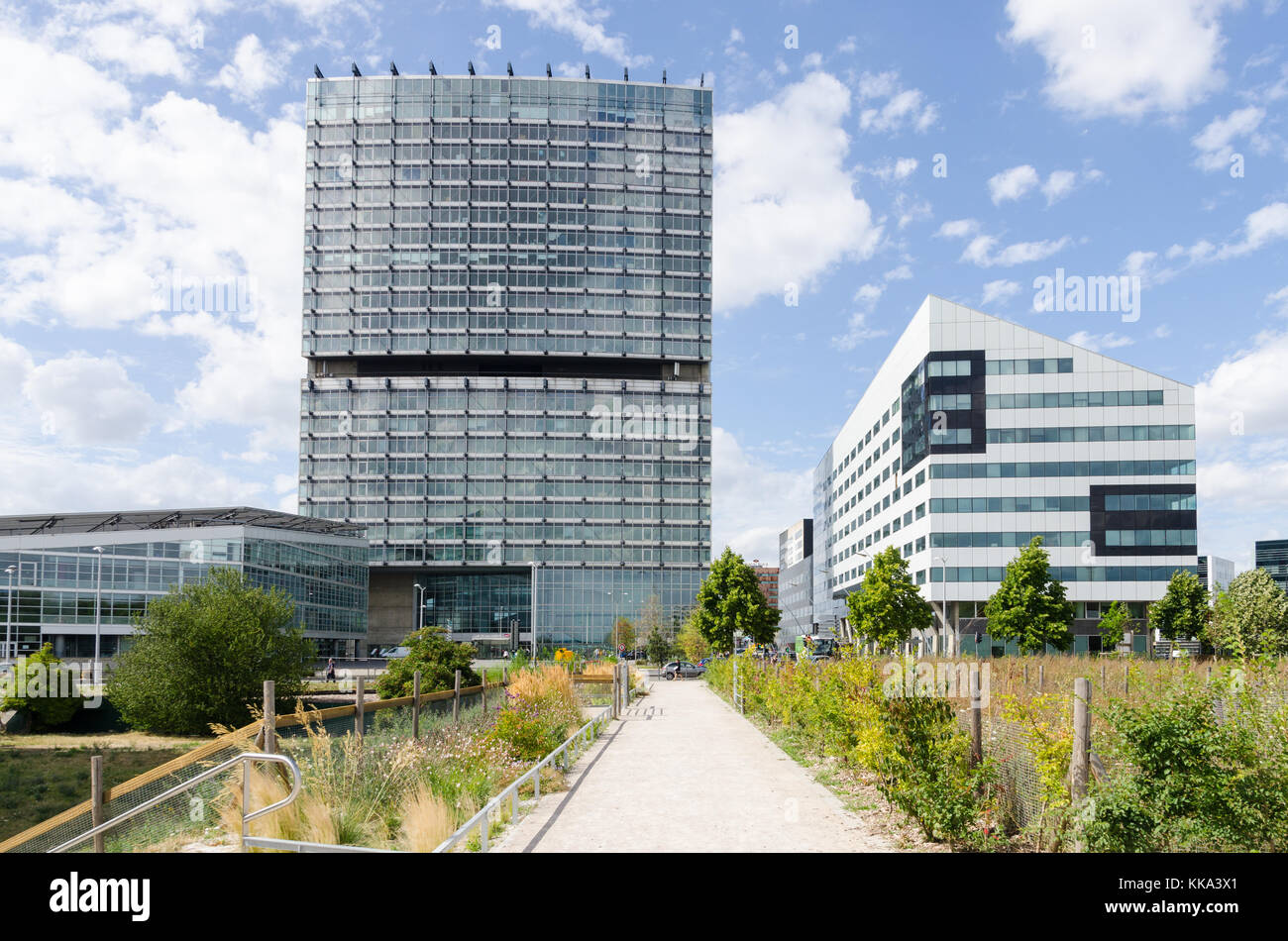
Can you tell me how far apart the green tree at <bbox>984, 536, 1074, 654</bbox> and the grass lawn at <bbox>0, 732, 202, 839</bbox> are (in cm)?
4215

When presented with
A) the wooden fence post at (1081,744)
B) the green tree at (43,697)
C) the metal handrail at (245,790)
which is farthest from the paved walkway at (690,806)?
the green tree at (43,697)

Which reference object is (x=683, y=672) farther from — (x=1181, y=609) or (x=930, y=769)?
(x=930, y=769)

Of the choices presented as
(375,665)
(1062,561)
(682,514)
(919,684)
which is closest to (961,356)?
(1062,561)

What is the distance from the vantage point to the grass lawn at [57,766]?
→ 23853 mm

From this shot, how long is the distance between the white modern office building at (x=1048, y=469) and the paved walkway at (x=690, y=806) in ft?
169

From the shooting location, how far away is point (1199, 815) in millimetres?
7695

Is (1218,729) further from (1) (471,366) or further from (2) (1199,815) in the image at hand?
(1) (471,366)

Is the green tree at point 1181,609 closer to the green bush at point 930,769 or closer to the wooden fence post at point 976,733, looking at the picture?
the wooden fence post at point 976,733

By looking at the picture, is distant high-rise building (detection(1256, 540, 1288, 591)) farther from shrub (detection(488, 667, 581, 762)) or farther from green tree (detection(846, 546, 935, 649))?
shrub (detection(488, 667, 581, 762))

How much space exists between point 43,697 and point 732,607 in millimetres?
36152

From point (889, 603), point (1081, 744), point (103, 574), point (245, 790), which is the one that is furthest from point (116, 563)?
point (1081, 744)

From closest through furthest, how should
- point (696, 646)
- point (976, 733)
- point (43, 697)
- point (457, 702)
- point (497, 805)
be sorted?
point (976, 733) → point (497, 805) → point (457, 702) → point (43, 697) → point (696, 646)

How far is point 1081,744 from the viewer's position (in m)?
8.66

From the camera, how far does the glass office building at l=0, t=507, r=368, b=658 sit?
64000mm
